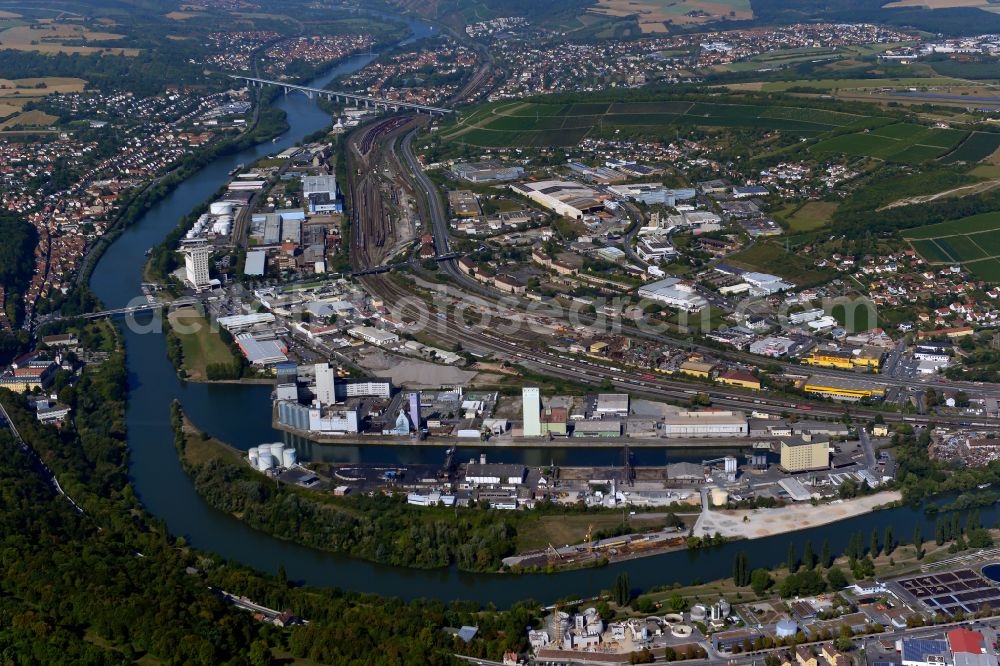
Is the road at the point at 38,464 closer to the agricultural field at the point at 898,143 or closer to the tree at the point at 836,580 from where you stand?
the tree at the point at 836,580

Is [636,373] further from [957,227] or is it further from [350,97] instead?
[350,97]

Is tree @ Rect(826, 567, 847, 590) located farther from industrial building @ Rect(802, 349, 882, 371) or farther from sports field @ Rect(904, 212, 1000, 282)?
sports field @ Rect(904, 212, 1000, 282)

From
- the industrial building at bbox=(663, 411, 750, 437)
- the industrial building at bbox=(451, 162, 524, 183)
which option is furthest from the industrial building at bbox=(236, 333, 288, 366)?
the industrial building at bbox=(451, 162, 524, 183)

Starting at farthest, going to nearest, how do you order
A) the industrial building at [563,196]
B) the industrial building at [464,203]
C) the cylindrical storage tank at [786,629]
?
the industrial building at [464,203], the industrial building at [563,196], the cylindrical storage tank at [786,629]

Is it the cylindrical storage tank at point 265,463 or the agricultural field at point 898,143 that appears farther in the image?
the agricultural field at point 898,143

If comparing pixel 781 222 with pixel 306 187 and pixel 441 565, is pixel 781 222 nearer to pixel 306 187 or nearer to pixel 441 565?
pixel 306 187

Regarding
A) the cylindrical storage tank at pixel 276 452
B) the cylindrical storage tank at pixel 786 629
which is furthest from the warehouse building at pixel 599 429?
the cylindrical storage tank at pixel 786 629
